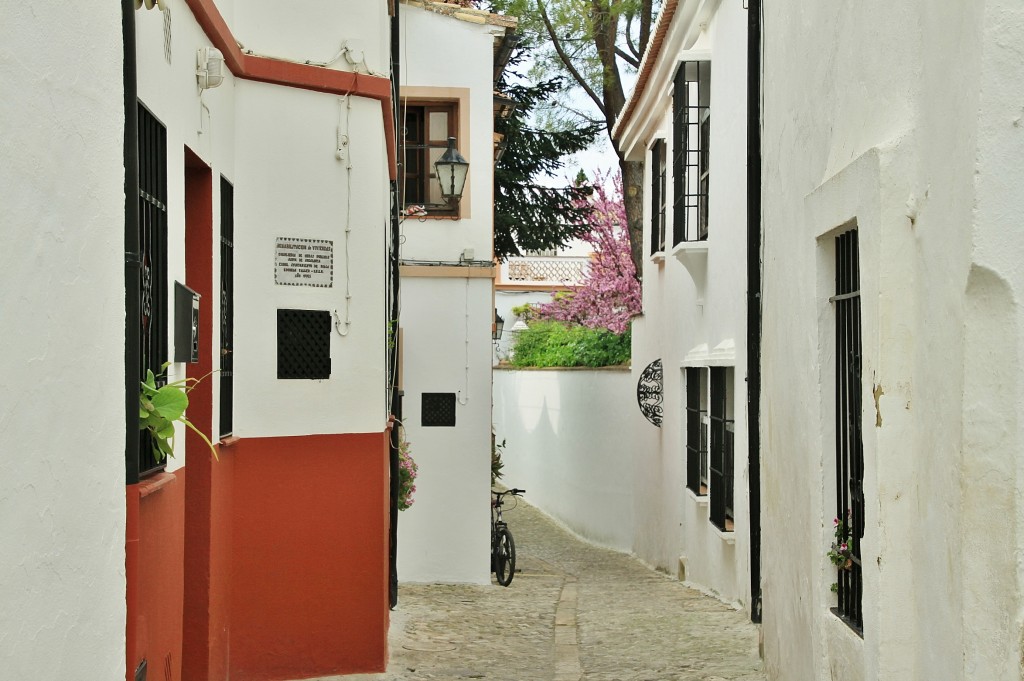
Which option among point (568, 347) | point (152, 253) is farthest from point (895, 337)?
point (568, 347)

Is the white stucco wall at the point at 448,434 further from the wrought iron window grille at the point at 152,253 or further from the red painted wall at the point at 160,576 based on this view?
the wrought iron window grille at the point at 152,253

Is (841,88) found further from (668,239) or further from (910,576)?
(668,239)

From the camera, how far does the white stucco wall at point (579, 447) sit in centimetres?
1936

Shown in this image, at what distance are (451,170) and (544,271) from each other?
2410cm

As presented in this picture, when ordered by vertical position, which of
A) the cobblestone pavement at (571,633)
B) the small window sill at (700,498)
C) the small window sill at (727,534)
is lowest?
the cobblestone pavement at (571,633)

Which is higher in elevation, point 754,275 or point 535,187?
point 535,187

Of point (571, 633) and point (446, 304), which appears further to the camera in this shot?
point (446, 304)

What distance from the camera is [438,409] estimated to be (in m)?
14.7

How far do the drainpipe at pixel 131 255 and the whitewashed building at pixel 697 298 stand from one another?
660 centimetres

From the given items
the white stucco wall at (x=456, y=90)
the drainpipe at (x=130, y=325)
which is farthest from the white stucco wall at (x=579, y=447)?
the drainpipe at (x=130, y=325)

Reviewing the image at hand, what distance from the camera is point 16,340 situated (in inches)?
110

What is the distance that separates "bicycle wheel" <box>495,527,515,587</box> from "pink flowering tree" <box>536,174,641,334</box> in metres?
10.9

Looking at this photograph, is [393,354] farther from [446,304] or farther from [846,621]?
[846,621]

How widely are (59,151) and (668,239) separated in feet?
40.6
